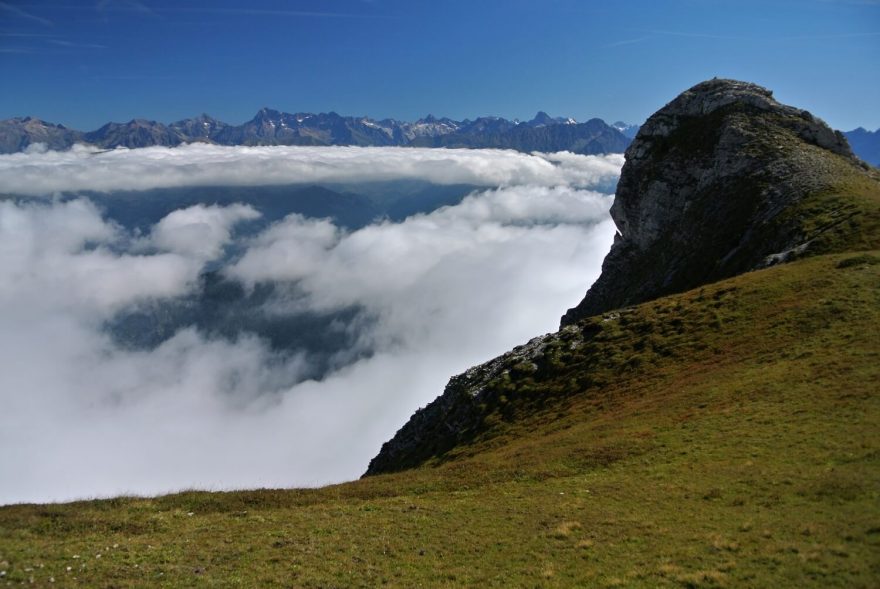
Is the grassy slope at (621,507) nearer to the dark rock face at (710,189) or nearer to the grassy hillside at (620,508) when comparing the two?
the grassy hillside at (620,508)

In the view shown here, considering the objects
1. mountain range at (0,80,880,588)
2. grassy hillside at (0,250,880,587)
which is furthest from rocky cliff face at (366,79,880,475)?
grassy hillside at (0,250,880,587)

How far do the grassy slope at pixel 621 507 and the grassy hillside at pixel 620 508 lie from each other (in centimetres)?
14

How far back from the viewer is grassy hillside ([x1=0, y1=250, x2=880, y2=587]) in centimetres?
2303

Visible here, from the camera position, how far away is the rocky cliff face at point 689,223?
69.2 m

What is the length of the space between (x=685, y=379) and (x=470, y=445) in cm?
2581

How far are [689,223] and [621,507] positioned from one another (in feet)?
317

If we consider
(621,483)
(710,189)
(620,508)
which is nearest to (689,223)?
(710,189)

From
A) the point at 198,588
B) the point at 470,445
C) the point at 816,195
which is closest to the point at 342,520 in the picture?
the point at 198,588

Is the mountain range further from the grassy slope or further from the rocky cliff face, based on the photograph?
the rocky cliff face

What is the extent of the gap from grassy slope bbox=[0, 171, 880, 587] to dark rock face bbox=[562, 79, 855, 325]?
38657 mm

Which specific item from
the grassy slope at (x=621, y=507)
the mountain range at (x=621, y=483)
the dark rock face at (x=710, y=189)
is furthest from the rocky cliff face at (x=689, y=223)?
the grassy slope at (x=621, y=507)

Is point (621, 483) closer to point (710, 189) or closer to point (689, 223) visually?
point (689, 223)

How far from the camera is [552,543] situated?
26812mm

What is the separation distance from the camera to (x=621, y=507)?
3012cm
